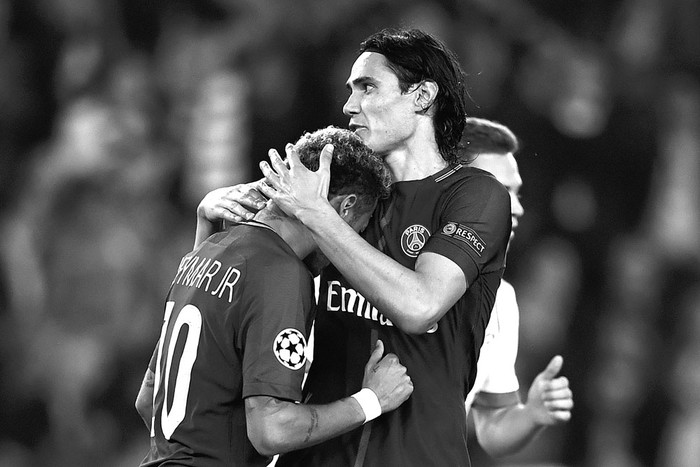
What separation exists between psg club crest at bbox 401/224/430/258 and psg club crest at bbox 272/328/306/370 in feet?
1.55

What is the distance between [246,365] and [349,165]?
64 cm

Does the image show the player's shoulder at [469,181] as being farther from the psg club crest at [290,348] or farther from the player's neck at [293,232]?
the psg club crest at [290,348]

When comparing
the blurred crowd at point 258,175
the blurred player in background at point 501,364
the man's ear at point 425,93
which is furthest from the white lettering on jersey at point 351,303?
the blurred crowd at point 258,175

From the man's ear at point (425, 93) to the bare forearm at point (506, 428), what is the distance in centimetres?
137

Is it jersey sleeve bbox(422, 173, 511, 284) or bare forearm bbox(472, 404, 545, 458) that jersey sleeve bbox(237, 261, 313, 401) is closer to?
jersey sleeve bbox(422, 173, 511, 284)

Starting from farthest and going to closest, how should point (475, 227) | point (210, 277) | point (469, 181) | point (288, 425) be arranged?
point (469, 181) < point (475, 227) < point (210, 277) < point (288, 425)

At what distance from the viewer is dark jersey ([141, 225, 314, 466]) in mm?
2330

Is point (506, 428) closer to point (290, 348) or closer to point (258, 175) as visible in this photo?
point (290, 348)

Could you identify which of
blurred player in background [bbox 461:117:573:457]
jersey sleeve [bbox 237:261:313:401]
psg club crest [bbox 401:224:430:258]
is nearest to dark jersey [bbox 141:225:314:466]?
jersey sleeve [bbox 237:261:313:401]

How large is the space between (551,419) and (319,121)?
3412 mm

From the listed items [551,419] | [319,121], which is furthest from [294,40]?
[551,419]

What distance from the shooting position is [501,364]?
3676 mm

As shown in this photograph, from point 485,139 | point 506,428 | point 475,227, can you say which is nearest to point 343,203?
point 475,227

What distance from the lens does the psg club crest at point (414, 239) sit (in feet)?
8.78
